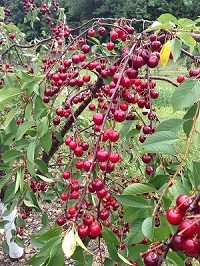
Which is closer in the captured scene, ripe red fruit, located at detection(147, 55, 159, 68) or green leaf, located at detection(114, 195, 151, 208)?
green leaf, located at detection(114, 195, 151, 208)

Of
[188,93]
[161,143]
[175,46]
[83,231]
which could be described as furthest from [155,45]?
[83,231]

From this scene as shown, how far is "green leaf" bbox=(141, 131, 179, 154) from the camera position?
2.25 ft

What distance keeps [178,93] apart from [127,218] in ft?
1.04

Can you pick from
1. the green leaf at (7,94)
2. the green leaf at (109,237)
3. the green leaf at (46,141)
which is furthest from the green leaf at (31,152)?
the green leaf at (109,237)

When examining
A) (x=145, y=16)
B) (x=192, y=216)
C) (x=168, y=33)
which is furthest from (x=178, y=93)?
(x=145, y=16)

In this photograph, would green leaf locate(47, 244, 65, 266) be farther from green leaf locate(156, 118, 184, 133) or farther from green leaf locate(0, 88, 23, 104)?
green leaf locate(0, 88, 23, 104)

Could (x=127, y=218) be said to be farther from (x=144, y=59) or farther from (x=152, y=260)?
(x=144, y=59)

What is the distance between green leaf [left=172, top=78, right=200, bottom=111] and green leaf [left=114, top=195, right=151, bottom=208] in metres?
0.23

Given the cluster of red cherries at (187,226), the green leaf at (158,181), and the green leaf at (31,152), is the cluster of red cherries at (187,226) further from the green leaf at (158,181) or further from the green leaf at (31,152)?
the green leaf at (31,152)

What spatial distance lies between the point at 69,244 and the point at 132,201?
0.20m

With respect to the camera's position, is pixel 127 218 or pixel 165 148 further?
pixel 127 218

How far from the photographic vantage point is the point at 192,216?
0.49 metres

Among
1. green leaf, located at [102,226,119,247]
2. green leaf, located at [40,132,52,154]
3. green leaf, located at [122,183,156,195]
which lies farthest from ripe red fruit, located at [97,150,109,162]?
green leaf, located at [40,132,52,154]

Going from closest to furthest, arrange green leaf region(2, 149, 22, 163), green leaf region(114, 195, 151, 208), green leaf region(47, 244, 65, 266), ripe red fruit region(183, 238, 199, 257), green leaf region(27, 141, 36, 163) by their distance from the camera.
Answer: ripe red fruit region(183, 238, 199, 257) → green leaf region(47, 244, 65, 266) → green leaf region(114, 195, 151, 208) → green leaf region(27, 141, 36, 163) → green leaf region(2, 149, 22, 163)
